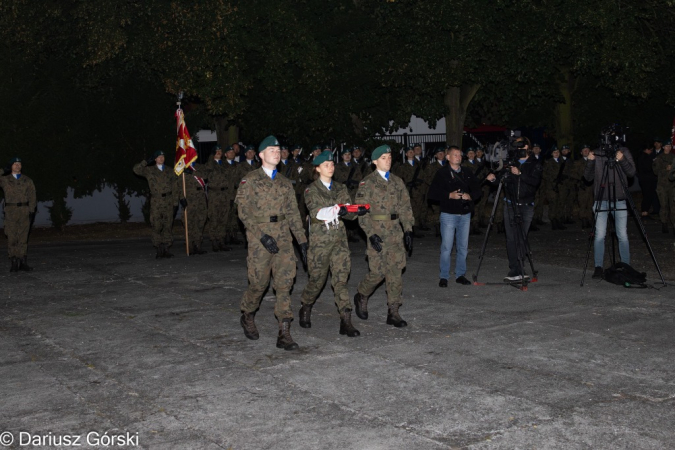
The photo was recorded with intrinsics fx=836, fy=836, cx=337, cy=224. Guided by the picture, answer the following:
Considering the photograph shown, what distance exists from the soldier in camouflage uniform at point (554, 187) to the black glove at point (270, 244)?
13.6 meters

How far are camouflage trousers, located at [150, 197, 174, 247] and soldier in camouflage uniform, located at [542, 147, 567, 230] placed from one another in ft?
31.6

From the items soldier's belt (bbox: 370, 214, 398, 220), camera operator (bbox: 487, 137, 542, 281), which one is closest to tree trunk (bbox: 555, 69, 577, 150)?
camera operator (bbox: 487, 137, 542, 281)

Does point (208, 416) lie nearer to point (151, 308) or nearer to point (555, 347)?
point (555, 347)

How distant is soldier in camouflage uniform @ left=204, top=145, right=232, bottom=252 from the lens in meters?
17.9

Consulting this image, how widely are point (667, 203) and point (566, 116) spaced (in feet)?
42.5

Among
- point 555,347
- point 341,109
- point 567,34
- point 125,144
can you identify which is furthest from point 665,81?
point 555,347

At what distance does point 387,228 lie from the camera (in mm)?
9938

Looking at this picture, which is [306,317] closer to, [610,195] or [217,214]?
[610,195]

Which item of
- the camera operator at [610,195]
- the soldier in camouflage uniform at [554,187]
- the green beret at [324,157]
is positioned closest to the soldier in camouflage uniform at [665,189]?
the soldier in camouflage uniform at [554,187]

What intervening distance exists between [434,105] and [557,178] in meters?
4.96

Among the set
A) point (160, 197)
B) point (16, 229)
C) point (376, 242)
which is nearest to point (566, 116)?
point (160, 197)

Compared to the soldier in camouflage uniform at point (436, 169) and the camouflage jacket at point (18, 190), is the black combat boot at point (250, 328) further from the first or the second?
the soldier in camouflage uniform at point (436, 169)

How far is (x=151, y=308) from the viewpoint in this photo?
1145 centimetres

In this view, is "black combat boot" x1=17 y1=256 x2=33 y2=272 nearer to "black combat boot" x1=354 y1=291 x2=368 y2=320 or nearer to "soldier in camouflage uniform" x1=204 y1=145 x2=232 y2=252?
"soldier in camouflage uniform" x1=204 y1=145 x2=232 y2=252
